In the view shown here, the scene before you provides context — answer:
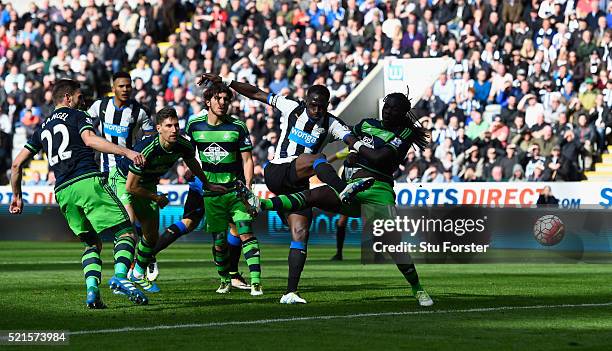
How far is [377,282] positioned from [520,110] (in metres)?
11.7

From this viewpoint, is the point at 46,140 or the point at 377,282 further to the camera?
the point at 377,282

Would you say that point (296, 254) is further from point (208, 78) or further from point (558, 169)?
point (558, 169)

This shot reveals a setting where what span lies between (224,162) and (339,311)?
283 cm

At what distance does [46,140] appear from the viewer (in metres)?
11.9

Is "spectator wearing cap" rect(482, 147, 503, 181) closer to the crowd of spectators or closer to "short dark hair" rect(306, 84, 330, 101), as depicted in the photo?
the crowd of spectators

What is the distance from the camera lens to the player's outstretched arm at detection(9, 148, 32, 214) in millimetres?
11859

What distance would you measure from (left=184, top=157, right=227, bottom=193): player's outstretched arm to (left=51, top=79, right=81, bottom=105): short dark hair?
155 centimetres

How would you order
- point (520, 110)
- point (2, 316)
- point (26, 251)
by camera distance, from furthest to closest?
point (520, 110)
point (26, 251)
point (2, 316)

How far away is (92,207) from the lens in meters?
11.7

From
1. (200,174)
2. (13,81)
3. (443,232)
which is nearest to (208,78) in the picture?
(200,174)

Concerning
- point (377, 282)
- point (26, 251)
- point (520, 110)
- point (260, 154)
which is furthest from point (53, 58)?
point (377, 282)

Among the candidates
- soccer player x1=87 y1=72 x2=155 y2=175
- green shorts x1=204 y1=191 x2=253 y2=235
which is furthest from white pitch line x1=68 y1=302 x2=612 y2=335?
soccer player x1=87 y1=72 x2=155 y2=175

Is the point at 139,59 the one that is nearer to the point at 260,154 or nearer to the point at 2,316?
the point at 260,154

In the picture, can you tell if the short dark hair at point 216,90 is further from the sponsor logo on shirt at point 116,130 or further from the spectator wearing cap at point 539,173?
the spectator wearing cap at point 539,173
